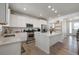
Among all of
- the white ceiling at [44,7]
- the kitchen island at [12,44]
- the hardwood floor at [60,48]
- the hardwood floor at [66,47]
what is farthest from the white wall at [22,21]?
the hardwood floor at [66,47]

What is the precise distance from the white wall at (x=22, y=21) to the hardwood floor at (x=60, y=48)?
480mm

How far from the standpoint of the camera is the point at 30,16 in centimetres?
187

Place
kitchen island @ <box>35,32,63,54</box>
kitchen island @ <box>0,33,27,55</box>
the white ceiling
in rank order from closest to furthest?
kitchen island @ <box>0,33,27,55</box>, the white ceiling, kitchen island @ <box>35,32,63,54</box>

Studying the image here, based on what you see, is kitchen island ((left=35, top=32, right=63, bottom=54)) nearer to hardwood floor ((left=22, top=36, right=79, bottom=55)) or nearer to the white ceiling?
hardwood floor ((left=22, top=36, right=79, bottom=55))

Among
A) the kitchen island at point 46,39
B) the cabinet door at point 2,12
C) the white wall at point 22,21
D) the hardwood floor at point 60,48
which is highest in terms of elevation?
the cabinet door at point 2,12

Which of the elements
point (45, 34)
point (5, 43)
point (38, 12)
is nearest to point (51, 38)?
point (45, 34)

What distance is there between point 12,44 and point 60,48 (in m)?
1.12

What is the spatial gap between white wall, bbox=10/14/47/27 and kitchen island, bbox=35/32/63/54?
0.28 m

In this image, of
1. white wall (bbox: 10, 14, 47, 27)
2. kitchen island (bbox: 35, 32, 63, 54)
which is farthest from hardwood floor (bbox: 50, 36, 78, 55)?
white wall (bbox: 10, 14, 47, 27)

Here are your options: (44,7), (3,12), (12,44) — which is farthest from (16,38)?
(44,7)

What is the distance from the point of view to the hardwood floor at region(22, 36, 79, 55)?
5.63ft

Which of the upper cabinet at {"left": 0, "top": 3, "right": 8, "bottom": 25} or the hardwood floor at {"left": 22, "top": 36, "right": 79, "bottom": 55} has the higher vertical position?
the upper cabinet at {"left": 0, "top": 3, "right": 8, "bottom": 25}

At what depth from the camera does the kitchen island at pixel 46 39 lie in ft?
6.03

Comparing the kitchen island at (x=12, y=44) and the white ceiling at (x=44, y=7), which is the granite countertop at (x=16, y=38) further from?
the white ceiling at (x=44, y=7)
